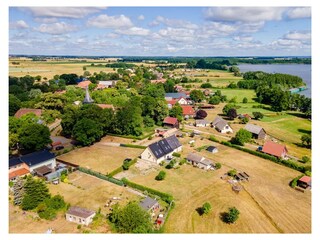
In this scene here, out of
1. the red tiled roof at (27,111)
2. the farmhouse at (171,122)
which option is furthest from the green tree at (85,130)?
the red tiled roof at (27,111)

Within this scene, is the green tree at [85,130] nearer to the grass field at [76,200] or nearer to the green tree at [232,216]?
the grass field at [76,200]

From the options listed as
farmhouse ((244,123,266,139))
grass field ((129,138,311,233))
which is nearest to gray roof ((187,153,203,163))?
grass field ((129,138,311,233))

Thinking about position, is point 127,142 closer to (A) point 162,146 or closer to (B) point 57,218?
(A) point 162,146

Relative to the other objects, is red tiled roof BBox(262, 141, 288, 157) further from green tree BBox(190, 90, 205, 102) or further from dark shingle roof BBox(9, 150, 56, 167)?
green tree BBox(190, 90, 205, 102)

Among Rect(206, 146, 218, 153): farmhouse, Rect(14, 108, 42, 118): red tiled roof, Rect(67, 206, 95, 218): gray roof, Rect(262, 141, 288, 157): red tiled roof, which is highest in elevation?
Rect(14, 108, 42, 118): red tiled roof

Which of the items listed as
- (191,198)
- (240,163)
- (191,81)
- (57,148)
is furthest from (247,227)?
(191,81)

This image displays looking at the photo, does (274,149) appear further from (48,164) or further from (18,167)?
(18,167)

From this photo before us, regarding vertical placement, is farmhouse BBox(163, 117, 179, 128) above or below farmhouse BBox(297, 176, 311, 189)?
above

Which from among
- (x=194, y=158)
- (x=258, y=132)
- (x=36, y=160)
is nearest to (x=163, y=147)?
(x=194, y=158)
